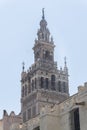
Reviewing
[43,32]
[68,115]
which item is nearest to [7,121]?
[68,115]

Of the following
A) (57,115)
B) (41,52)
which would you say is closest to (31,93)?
(41,52)

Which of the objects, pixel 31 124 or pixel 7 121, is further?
pixel 7 121

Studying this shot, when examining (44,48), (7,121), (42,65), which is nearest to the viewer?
(7,121)

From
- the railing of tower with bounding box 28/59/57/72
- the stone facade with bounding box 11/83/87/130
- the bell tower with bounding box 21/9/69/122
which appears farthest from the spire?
the stone facade with bounding box 11/83/87/130

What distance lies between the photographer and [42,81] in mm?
120938

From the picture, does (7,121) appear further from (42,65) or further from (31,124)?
(42,65)

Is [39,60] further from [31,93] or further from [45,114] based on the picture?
[45,114]


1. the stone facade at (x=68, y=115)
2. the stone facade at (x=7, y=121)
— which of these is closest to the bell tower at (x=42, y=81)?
the stone facade at (x=7, y=121)

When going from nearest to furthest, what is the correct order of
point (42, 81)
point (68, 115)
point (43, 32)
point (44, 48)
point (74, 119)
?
point (74, 119) → point (68, 115) → point (42, 81) → point (44, 48) → point (43, 32)

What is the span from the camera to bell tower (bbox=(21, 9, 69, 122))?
119 meters

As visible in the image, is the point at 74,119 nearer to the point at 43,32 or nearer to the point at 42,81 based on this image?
the point at 42,81

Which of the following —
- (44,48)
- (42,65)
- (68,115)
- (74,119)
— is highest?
(44,48)

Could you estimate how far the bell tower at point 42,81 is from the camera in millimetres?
118875

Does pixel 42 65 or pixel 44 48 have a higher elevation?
pixel 44 48
